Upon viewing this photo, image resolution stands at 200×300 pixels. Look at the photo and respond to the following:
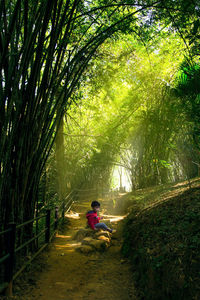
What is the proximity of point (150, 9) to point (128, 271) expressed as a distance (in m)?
3.49

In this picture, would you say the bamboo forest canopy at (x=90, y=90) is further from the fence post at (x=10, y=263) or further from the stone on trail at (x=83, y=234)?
the stone on trail at (x=83, y=234)

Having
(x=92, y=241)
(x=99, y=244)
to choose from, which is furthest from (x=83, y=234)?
(x=99, y=244)

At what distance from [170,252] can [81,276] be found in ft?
3.75

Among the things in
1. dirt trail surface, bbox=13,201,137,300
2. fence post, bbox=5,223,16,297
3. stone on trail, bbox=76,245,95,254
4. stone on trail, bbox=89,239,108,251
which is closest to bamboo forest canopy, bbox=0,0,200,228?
fence post, bbox=5,223,16,297

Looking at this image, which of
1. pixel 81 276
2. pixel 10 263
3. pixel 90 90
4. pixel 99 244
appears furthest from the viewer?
pixel 90 90

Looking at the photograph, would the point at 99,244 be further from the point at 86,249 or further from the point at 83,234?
the point at 83,234

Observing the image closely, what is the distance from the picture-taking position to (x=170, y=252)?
223cm

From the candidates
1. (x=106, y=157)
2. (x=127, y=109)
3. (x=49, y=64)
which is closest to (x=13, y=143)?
(x=49, y=64)

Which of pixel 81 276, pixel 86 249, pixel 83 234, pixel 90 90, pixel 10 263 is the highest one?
pixel 90 90

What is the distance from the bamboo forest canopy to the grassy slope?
116cm

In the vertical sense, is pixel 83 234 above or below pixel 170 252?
below

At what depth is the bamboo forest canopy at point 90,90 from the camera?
7.61 feet

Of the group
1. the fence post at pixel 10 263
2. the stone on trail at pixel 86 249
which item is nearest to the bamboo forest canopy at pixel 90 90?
the fence post at pixel 10 263

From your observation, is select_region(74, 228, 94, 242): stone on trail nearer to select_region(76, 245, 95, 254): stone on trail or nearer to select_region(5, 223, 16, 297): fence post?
select_region(76, 245, 95, 254): stone on trail
